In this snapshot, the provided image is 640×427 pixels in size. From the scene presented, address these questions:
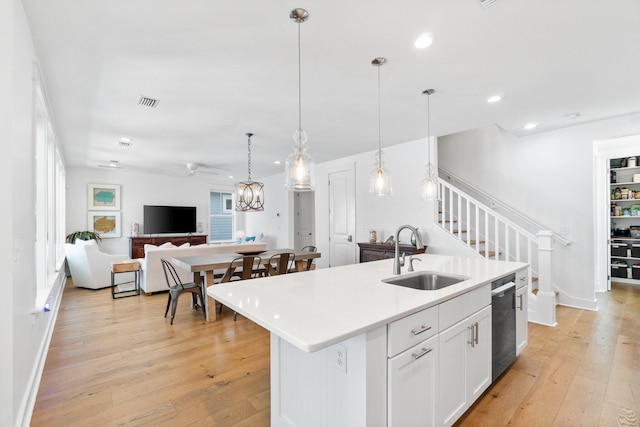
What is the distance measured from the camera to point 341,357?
4.40 feet

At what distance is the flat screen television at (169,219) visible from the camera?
7.90 metres

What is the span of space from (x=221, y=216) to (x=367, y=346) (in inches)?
349

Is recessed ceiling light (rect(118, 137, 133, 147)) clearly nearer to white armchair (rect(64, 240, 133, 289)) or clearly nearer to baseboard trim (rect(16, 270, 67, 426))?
white armchair (rect(64, 240, 133, 289))

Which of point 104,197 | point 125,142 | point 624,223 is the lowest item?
point 624,223

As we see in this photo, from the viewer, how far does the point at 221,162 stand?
660cm

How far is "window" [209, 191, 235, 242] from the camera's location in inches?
364

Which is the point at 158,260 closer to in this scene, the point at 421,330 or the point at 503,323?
the point at 421,330

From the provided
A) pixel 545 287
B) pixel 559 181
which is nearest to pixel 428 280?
pixel 545 287

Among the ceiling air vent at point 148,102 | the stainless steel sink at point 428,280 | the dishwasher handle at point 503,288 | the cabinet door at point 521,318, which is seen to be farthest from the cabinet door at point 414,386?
the ceiling air vent at point 148,102

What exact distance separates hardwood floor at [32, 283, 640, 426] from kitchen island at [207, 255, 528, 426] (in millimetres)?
410

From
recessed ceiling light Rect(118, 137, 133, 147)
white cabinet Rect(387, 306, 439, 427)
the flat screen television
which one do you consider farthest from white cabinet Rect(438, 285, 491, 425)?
the flat screen television

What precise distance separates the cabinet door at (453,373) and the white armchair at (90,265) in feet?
19.6

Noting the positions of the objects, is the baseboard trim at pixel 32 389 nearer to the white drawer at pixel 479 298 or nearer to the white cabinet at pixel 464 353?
the white cabinet at pixel 464 353

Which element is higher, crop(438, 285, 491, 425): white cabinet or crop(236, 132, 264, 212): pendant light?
crop(236, 132, 264, 212): pendant light
